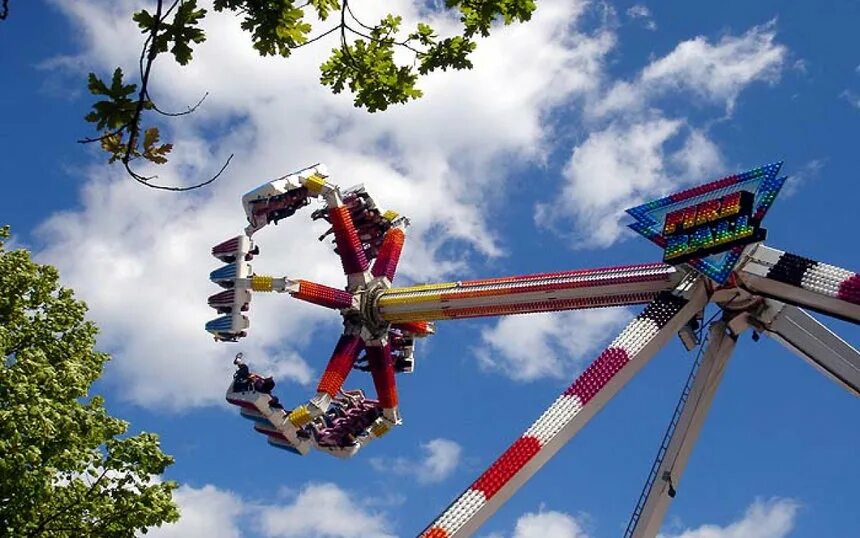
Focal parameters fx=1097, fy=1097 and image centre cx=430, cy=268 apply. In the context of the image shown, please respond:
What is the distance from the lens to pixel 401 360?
1176 inches

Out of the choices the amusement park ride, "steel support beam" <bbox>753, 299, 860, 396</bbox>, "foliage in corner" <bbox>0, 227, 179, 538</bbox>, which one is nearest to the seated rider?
the amusement park ride

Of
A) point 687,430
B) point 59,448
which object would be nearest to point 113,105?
point 59,448

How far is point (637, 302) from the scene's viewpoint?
72.6 feet

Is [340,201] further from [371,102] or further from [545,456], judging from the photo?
[371,102]

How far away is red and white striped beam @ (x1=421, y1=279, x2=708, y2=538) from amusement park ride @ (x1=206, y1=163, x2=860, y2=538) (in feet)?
0.08

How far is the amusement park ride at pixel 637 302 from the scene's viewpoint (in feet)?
63.8

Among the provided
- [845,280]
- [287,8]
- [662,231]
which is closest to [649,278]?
[662,231]

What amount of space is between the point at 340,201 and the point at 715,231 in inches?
453

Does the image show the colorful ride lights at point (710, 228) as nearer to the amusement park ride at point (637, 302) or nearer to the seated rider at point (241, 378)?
the amusement park ride at point (637, 302)

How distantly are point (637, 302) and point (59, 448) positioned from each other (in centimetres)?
1129

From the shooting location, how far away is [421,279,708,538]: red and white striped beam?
19250 millimetres

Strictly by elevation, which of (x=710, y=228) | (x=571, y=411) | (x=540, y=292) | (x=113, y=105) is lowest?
(x=113, y=105)

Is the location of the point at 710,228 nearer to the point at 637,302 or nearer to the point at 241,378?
the point at 637,302

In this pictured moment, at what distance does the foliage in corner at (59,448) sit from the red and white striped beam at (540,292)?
829cm
